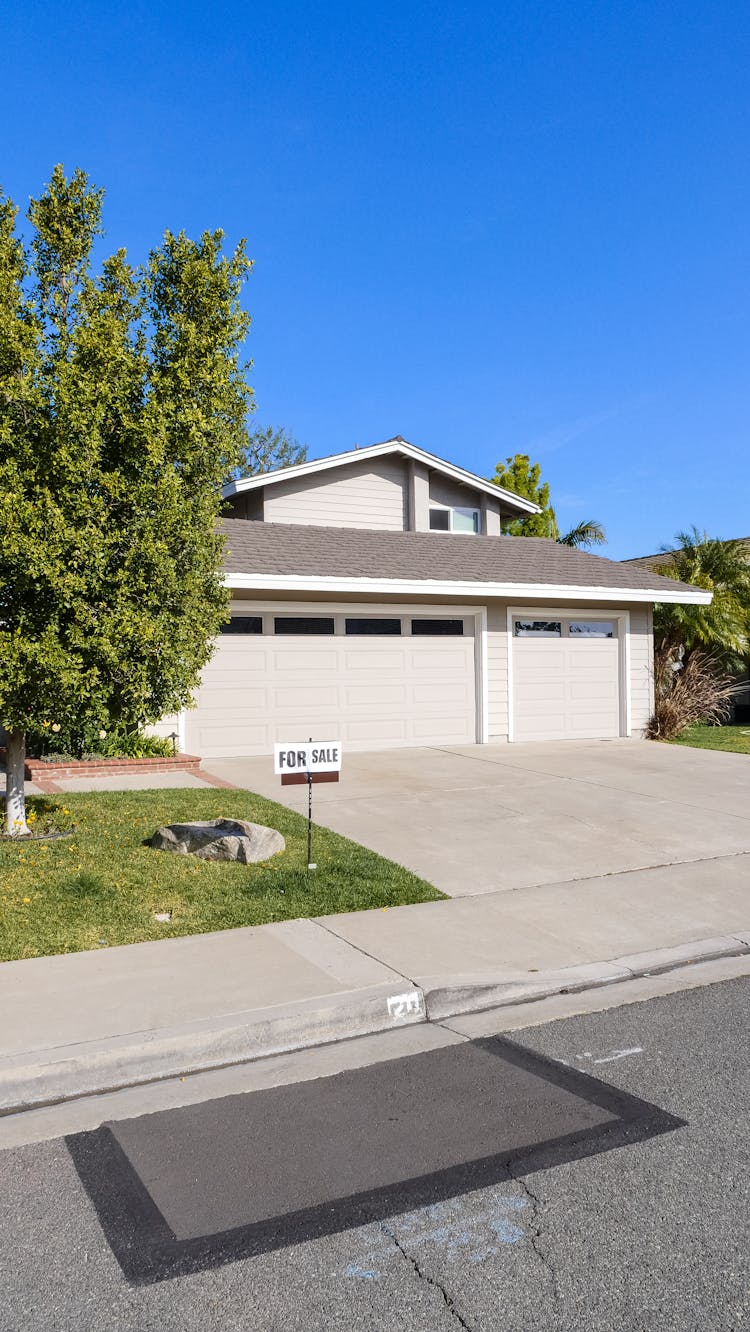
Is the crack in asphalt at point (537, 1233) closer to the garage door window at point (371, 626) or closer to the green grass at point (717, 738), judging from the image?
the garage door window at point (371, 626)

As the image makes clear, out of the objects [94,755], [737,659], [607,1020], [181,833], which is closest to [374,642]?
[94,755]

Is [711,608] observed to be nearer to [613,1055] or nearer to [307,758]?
[307,758]

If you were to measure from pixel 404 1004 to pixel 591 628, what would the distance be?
46.5 ft

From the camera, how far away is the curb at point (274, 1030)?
14.3 ft

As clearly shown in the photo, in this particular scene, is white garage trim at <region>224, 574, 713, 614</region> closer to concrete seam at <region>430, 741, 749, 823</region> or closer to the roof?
the roof

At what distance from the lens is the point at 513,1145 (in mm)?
3789

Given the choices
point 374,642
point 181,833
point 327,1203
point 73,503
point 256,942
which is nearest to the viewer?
point 327,1203

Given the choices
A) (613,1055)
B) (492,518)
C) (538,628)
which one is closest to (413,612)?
(538,628)

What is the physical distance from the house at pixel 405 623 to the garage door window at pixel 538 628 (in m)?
0.03

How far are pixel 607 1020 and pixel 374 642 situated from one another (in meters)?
11.5

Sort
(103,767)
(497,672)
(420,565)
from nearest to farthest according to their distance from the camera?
(103,767) → (420,565) → (497,672)

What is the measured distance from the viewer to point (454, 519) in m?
21.1

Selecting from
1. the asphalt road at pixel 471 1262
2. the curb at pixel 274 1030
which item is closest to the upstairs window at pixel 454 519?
the curb at pixel 274 1030

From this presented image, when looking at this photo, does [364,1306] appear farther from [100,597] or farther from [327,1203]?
[100,597]
